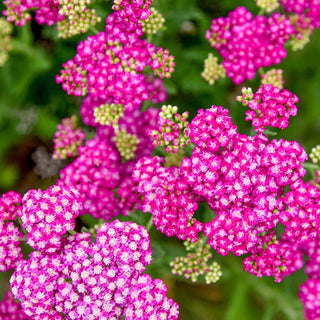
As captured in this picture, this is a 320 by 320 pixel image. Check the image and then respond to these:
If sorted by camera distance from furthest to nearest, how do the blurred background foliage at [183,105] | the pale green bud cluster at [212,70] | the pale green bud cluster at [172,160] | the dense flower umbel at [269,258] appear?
the blurred background foliage at [183,105], the pale green bud cluster at [212,70], the pale green bud cluster at [172,160], the dense flower umbel at [269,258]

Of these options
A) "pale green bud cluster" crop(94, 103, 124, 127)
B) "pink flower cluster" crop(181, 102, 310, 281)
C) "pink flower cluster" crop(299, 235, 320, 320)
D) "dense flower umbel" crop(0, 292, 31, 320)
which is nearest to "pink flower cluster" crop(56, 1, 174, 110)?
"pale green bud cluster" crop(94, 103, 124, 127)

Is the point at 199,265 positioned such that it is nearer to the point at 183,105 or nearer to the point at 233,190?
the point at 233,190

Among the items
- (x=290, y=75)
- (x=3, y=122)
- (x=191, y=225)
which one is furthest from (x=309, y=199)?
(x=3, y=122)

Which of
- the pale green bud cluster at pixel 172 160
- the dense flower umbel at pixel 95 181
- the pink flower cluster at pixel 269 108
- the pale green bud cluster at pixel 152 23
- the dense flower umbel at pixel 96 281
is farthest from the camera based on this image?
the pale green bud cluster at pixel 172 160

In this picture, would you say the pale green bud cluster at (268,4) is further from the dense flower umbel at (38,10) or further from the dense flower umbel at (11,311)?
the dense flower umbel at (11,311)

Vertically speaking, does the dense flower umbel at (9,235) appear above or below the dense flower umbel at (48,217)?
below

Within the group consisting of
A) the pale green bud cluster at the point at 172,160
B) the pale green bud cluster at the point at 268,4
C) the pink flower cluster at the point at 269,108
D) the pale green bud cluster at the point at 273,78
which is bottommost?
the pale green bud cluster at the point at 172,160

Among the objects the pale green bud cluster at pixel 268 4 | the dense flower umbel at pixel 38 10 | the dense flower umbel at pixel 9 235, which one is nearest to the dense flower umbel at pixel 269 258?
the dense flower umbel at pixel 9 235
